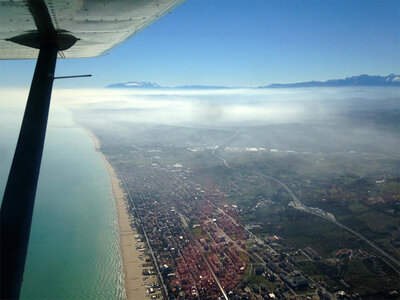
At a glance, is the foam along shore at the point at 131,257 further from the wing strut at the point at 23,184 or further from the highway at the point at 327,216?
the highway at the point at 327,216

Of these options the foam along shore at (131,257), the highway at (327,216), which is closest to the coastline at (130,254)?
the foam along shore at (131,257)

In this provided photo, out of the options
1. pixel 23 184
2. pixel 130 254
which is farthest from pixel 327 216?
pixel 23 184

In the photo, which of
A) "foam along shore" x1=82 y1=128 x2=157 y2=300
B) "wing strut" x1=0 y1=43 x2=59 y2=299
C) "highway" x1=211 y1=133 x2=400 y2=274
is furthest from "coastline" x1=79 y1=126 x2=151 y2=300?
"highway" x1=211 y1=133 x2=400 y2=274

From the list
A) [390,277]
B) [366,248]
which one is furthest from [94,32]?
→ [366,248]

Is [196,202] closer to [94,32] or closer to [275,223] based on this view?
[275,223]

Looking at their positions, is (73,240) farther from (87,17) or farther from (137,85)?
Result: (137,85)
